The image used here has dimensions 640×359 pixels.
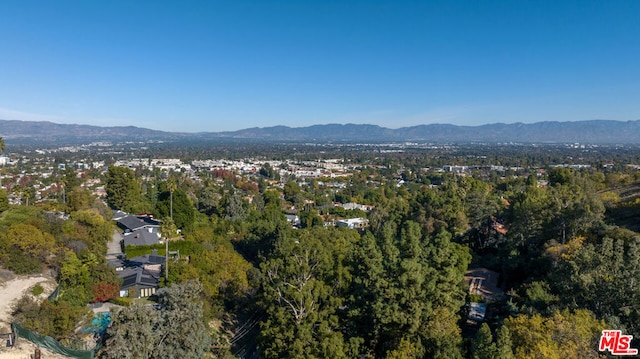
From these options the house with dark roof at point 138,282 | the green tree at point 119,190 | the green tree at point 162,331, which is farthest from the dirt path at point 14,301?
the green tree at point 119,190

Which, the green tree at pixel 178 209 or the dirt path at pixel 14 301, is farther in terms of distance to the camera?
the green tree at pixel 178 209

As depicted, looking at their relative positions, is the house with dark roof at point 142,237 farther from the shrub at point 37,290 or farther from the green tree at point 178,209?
the shrub at point 37,290

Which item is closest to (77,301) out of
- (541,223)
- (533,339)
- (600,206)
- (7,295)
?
(7,295)

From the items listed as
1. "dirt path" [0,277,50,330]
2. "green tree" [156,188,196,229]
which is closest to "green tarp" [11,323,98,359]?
"dirt path" [0,277,50,330]

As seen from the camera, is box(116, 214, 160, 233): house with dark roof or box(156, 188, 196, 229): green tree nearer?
box(116, 214, 160, 233): house with dark roof

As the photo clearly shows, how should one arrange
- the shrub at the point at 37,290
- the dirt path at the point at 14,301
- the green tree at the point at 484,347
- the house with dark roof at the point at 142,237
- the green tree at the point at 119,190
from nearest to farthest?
the green tree at the point at 484,347 → the dirt path at the point at 14,301 → the shrub at the point at 37,290 → the house with dark roof at the point at 142,237 → the green tree at the point at 119,190

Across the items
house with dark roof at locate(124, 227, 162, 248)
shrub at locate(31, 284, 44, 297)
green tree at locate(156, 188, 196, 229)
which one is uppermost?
green tree at locate(156, 188, 196, 229)

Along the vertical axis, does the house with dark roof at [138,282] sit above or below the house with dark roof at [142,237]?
below

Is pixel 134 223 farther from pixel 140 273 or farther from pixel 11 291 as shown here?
pixel 11 291

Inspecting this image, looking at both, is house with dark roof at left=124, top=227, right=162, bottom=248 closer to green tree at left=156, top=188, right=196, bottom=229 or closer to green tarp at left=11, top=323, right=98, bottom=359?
green tree at left=156, top=188, right=196, bottom=229
